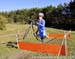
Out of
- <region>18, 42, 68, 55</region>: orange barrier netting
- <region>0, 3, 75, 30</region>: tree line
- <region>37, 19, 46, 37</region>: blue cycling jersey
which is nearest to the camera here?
<region>18, 42, 68, 55</region>: orange barrier netting

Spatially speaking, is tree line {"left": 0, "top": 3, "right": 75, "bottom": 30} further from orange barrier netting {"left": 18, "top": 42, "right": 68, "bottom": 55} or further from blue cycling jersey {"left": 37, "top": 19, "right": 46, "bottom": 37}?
blue cycling jersey {"left": 37, "top": 19, "right": 46, "bottom": 37}

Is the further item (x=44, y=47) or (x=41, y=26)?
(x=44, y=47)

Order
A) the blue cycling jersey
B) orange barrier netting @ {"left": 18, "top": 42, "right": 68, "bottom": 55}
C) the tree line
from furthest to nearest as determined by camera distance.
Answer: the tree line → the blue cycling jersey → orange barrier netting @ {"left": 18, "top": 42, "right": 68, "bottom": 55}

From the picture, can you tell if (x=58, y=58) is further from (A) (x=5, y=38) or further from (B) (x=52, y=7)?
(B) (x=52, y=7)

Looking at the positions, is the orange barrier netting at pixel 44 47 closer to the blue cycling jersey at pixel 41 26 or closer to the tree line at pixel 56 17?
the blue cycling jersey at pixel 41 26

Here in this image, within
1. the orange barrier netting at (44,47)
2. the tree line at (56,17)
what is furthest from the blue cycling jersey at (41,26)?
the tree line at (56,17)

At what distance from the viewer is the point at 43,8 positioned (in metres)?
62.1

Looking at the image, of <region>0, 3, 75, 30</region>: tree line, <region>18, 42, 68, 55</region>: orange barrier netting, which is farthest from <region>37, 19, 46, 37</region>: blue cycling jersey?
<region>0, 3, 75, 30</region>: tree line

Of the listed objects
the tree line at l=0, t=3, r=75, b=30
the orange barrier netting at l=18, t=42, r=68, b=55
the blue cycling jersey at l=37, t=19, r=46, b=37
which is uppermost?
the blue cycling jersey at l=37, t=19, r=46, b=37

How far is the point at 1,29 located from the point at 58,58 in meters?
25.2

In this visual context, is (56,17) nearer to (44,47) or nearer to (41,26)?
(44,47)

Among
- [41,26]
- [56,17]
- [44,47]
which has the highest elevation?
[41,26]

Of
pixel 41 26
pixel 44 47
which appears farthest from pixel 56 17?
pixel 41 26

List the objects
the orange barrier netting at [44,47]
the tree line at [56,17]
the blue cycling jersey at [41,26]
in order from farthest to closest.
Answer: the tree line at [56,17] < the blue cycling jersey at [41,26] < the orange barrier netting at [44,47]
